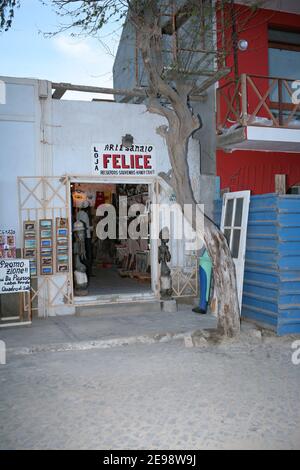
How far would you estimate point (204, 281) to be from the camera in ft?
29.6

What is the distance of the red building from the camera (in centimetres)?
947

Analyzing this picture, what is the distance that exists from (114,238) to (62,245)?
6.44 metres

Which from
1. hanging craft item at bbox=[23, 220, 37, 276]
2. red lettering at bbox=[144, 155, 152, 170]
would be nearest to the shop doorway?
red lettering at bbox=[144, 155, 152, 170]

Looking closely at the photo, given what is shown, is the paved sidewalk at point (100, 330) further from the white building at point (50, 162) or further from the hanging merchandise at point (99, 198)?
the hanging merchandise at point (99, 198)

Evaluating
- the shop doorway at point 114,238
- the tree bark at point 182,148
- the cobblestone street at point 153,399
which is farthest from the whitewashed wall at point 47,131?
the cobblestone street at point 153,399

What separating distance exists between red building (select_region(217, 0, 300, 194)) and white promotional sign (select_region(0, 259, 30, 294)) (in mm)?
4620

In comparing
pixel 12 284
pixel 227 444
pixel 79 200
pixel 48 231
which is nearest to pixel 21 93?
pixel 48 231

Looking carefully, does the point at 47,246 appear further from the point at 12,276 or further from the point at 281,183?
the point at 281,183

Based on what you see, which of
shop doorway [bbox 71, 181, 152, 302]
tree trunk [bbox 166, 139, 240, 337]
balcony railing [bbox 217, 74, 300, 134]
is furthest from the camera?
shop doorway [bbox 71, 181, 152, 302]

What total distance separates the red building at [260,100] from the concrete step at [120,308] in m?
3.11

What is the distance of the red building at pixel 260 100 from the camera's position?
31.1ft

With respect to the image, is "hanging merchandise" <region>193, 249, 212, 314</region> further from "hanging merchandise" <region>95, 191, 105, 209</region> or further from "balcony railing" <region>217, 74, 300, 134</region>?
"hanging merchandise" <region>95, 191, 105, 209</region>

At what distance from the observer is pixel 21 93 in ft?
28.8

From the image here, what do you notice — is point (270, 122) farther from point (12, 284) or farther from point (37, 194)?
point (12, 284)
